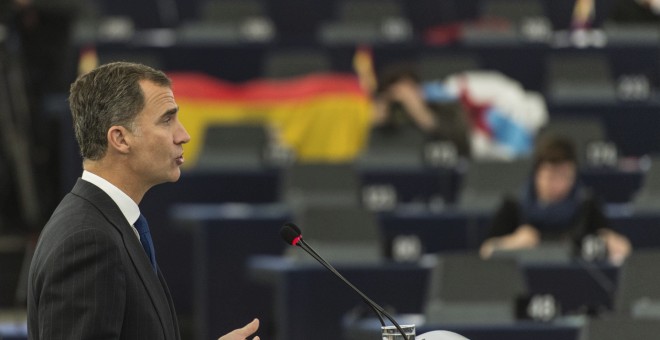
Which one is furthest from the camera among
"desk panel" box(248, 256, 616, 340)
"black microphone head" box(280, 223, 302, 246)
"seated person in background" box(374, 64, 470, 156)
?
"seated person in background" box(374, 64, 470, 156)

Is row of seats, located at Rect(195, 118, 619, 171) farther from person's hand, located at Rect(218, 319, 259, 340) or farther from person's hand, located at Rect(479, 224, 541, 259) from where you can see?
person's hand, located at Rect(218, 319, 259, 340)

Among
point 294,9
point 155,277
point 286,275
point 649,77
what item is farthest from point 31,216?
point 155,277

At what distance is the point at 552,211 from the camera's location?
22.6 ft

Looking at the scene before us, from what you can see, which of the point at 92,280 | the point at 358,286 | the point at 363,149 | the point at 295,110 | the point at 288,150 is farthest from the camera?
the point at 295,110

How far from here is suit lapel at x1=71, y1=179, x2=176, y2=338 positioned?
7.84ft

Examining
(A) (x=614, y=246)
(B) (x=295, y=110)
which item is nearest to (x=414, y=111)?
(B) (x=295, y=110)

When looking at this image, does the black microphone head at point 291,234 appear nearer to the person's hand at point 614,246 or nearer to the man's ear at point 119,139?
the man's ear at point 119,139

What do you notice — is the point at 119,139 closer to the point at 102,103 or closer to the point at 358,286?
the point at 102,103

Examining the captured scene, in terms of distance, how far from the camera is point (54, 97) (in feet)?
28.4

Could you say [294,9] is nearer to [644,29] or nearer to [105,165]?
[644,29]

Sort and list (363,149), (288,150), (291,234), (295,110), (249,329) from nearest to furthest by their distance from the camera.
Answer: (249,329)
(291,234)
(363,149)
(288,150)
(295,110)

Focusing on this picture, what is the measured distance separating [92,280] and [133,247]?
0.46 ft

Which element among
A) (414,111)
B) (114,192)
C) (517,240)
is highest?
(414,111)

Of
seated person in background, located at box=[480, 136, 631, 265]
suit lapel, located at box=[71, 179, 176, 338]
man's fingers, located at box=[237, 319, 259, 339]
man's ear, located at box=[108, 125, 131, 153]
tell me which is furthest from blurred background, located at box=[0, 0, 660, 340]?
man's ear, located at box=[108, 125, 131, 153]
